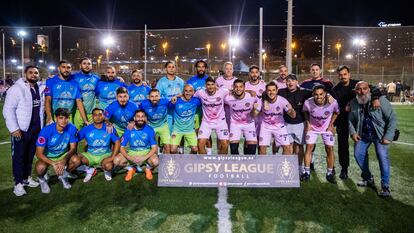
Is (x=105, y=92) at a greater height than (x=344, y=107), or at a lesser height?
greater

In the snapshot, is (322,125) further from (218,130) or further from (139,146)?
(139,146)

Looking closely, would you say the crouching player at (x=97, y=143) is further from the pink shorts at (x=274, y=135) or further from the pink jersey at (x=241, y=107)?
the pink shorts at (x=274, y=135)

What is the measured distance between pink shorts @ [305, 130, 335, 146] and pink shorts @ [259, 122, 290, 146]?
37 cm

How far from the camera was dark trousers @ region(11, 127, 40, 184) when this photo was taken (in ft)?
17.3

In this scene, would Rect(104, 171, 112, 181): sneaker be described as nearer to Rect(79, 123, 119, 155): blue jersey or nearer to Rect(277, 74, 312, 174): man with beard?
Rect(79, 123, 119, 155): blue jersey

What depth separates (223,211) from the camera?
451 cm

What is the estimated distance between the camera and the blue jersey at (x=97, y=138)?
597cm

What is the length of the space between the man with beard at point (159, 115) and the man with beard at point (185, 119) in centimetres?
15

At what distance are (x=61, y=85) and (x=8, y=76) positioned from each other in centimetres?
2129

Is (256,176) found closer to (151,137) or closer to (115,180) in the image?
(151,137)

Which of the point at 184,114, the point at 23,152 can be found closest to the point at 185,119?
the point at 184,114

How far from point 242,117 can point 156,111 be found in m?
1.65

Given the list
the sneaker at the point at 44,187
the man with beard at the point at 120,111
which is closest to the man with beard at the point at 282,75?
the man with beard at the point at 120,111

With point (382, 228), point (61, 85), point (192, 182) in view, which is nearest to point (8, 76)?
point (61, 85)
